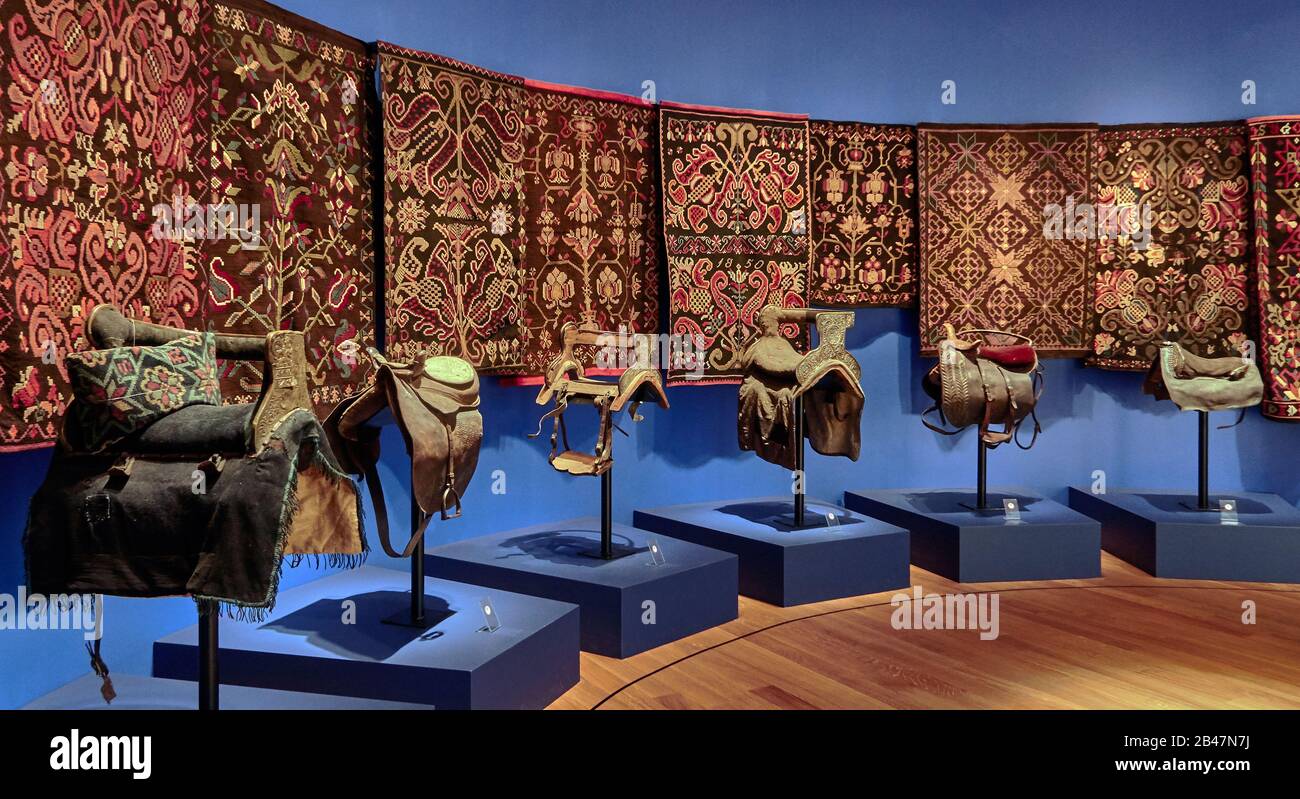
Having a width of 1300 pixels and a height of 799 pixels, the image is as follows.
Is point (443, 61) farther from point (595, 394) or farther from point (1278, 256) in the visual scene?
point (1278, 256)

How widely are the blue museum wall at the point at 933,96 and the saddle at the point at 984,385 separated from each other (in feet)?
4.23

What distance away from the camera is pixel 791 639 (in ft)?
16.0

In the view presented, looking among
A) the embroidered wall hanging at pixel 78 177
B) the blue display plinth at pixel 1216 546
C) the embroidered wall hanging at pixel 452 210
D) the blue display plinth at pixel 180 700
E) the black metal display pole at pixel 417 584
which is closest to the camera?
the blue display plinth at pixel 180 700

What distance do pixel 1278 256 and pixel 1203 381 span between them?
133cm

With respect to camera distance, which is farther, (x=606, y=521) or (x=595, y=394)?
(x=606, y=521)

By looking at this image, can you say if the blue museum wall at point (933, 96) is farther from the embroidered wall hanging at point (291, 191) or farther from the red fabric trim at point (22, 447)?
the red fabric trim at point (22, 447)

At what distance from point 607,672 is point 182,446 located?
2357 mm

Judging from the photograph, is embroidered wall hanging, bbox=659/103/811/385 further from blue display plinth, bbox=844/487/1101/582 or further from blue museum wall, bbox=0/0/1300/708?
blue display plinth, bbox=844/487/1101/582

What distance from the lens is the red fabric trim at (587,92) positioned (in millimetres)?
5992

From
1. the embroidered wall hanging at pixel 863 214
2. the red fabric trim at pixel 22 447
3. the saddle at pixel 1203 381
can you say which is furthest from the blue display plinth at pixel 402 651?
the saddle at pixel 1203 381

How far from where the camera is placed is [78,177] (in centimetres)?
339

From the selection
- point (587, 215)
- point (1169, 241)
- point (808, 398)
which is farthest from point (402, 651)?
point (1169, 241)

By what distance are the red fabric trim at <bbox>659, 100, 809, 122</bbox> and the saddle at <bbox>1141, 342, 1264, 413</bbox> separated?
9.51ft

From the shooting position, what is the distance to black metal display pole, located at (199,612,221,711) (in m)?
2.74
